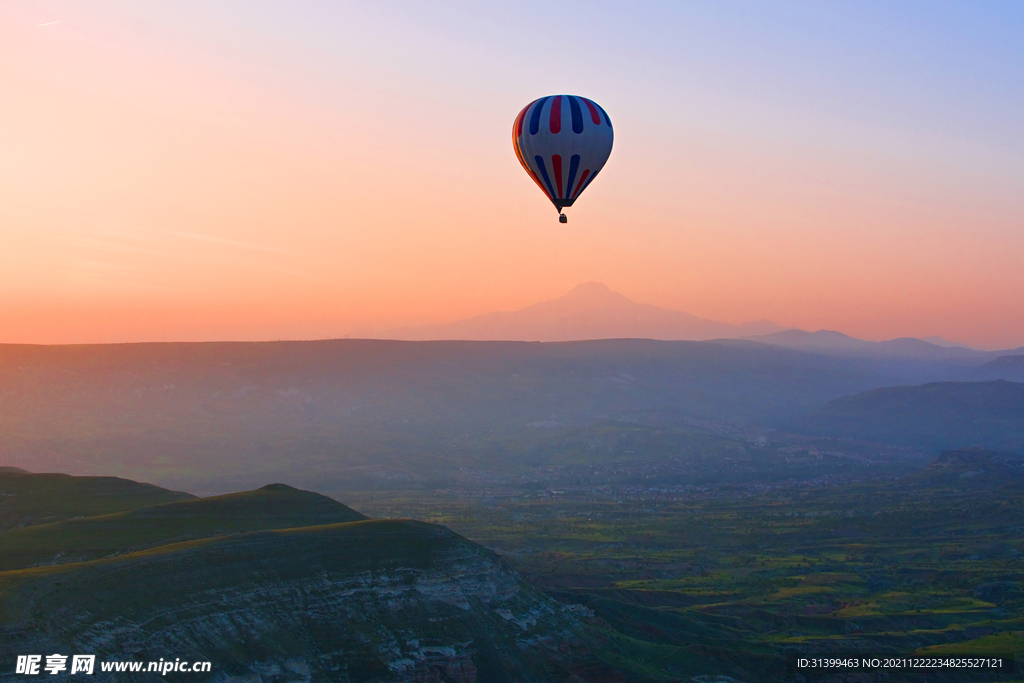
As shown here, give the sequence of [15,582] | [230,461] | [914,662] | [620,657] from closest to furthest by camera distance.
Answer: [15,582] < [620,657] < [914,662] < [230,461]

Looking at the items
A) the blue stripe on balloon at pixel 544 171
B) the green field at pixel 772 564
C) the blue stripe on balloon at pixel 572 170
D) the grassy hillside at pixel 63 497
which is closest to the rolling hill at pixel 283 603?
the green field at pixel 772 564

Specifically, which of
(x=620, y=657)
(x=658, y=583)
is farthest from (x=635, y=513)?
(x=620, y=657)

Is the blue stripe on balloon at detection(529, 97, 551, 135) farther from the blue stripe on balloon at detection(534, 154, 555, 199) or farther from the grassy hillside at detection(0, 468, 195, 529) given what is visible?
the grassy hillside at detection(0, 468, 195, 529)

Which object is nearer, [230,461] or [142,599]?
[142,599]

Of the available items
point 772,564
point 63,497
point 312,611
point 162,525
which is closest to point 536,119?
point 312,611

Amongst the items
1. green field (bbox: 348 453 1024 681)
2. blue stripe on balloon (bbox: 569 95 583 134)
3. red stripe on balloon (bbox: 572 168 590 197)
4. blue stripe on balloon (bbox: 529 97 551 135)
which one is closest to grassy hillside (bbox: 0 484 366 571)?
green field (bbox: 348 453 1024 681)

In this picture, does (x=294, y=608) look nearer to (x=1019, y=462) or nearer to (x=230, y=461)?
(x=230, y=461)
